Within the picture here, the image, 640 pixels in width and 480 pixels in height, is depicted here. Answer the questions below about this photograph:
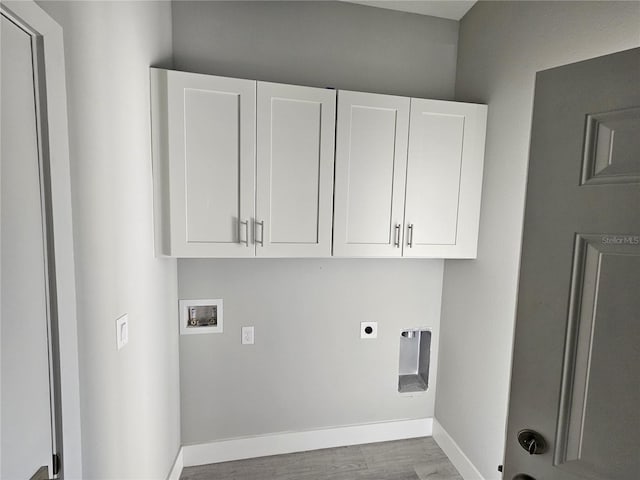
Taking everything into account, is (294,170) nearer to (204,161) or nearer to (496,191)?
(204,161)

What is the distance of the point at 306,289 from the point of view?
2074 millimetres

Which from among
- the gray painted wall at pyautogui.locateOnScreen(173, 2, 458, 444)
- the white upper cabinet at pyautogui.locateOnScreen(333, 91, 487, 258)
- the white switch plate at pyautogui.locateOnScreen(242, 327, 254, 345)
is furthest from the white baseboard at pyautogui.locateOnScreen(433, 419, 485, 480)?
the white switch plate at pyautogui.locateOnScreen(242, 327, 254, 345)

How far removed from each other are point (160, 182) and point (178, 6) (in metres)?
1.01

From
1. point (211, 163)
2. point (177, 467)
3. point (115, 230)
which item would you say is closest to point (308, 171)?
point (211, 163)

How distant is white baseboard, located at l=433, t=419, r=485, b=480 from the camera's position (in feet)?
6.38

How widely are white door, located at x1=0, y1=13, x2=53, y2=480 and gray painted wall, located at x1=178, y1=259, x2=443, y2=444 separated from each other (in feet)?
3.68

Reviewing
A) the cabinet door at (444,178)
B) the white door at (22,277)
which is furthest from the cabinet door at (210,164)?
the cabinet door at (444,178)

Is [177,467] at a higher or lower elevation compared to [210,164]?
lower

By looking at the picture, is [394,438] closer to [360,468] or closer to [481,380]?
[360,468]

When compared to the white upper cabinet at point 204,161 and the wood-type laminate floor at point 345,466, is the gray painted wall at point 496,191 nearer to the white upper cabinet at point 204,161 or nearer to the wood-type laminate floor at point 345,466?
the wood-type laminate floor at point 345,466

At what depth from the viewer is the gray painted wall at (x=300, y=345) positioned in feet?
6.52

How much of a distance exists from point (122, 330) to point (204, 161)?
2.69 ft

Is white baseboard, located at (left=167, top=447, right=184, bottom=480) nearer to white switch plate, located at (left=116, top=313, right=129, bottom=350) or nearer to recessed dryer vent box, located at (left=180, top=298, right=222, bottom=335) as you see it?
recessed dryer vent box, located at (left=180, top=298, right=222, bottom=335)

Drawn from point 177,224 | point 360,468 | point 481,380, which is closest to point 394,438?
point 360,468
